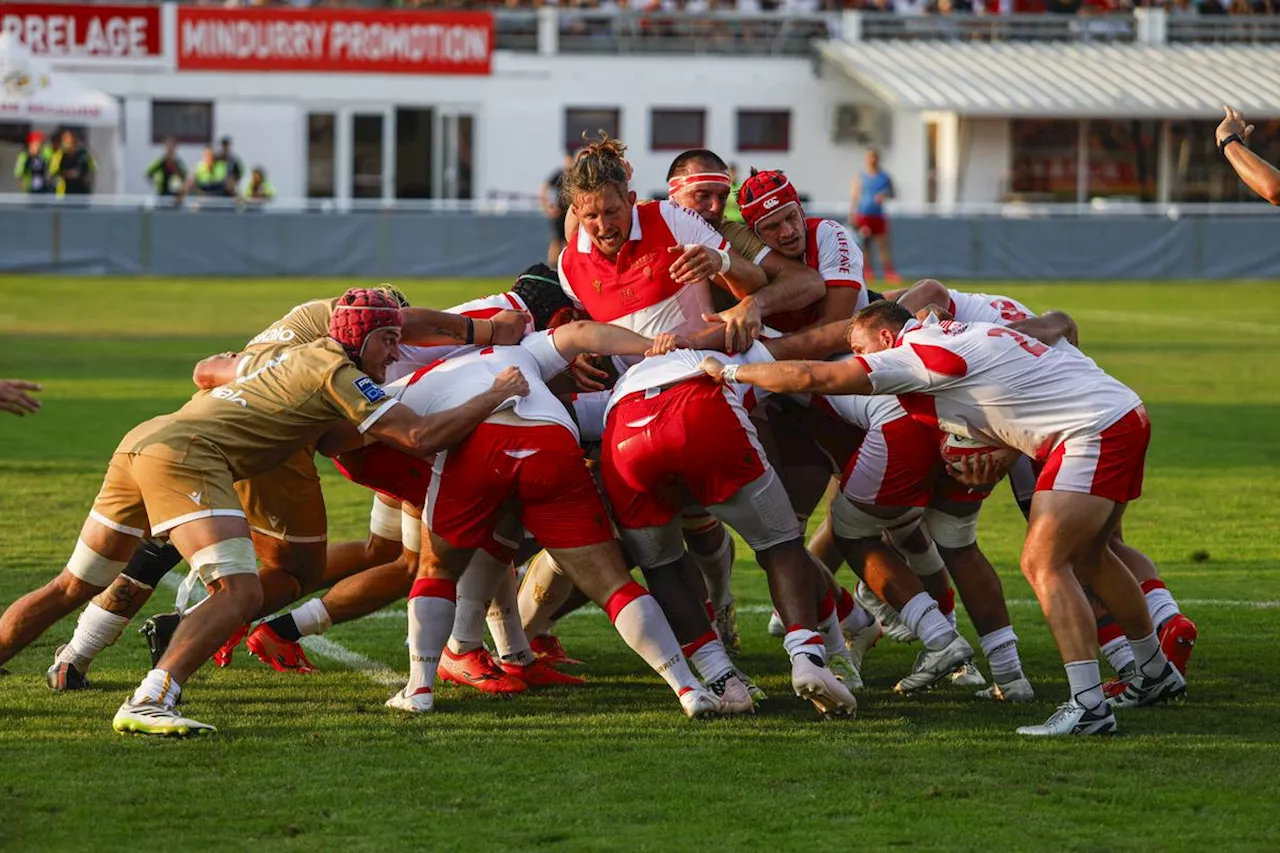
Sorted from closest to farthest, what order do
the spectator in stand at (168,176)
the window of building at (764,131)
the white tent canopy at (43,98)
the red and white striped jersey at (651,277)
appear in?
the red and white striped jersey at (651,277)
the spectator in stand at (168,176)
the white tent canopy at (43,98)
the window of building at (764,131)

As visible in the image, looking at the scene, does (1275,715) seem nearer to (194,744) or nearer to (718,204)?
(718,204)

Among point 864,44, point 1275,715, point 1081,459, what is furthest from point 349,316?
point 864,44

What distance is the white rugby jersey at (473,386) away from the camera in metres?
7.44

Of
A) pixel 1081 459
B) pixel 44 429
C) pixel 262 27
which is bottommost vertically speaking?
pixel 44 429

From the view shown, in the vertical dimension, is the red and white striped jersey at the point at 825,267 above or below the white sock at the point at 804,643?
above

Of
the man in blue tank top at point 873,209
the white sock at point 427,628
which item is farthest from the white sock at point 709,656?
the man in blue tank top at point 873,209

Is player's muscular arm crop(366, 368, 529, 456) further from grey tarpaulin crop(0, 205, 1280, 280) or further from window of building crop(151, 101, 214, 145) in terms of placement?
window of building crop(151, 101, 214, 145)

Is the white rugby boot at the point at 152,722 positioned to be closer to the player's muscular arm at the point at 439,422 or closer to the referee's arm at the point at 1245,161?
the player's muscular arm at the point at 439,422

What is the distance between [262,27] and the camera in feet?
145

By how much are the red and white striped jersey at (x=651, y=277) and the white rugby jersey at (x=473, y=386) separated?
516 mm

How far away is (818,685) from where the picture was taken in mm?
7145

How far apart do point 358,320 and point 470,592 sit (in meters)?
1.30

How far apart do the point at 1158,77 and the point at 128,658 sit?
42389mm

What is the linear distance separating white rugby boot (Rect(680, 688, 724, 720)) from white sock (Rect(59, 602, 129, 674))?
2.35 m
